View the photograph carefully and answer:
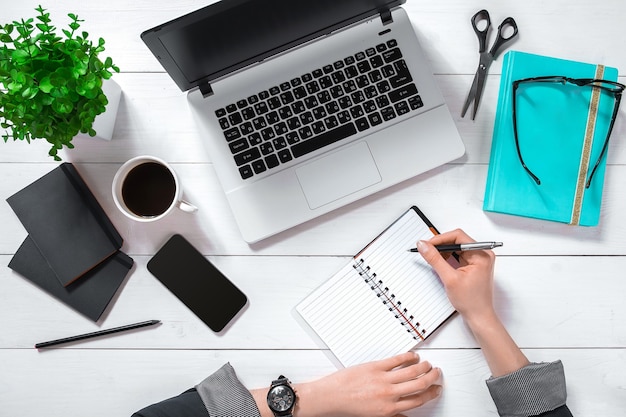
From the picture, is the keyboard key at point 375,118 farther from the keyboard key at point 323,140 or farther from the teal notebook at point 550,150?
the teal notebook at point 550,150

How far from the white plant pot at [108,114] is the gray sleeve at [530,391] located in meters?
0.85

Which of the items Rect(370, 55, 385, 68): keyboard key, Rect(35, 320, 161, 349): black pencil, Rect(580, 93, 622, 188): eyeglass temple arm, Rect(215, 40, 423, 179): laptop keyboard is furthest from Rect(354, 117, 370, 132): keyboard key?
Rect(35, 320, 161, 349): black pencil

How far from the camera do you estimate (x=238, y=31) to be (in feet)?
2.67

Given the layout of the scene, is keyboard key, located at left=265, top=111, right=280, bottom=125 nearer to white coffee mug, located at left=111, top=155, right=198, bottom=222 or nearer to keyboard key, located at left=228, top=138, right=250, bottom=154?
keyboard key, located at left=228, top=138, right=250, bottom=154

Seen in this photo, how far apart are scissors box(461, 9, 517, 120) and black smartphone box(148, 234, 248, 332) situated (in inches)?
22.4

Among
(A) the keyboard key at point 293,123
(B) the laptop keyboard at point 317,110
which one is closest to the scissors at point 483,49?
(B) the laptop keyboard at point 317,110

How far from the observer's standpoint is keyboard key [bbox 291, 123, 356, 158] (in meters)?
0.94

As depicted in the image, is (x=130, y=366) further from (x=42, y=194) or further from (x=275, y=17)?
(x=275, y=17)

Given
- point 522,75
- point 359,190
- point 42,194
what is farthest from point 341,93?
point 42,194

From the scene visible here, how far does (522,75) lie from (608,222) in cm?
33

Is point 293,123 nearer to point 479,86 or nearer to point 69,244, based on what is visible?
point 479,86

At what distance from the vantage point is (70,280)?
958mm

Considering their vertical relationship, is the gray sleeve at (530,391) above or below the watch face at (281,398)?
below

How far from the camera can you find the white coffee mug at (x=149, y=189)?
907mm
